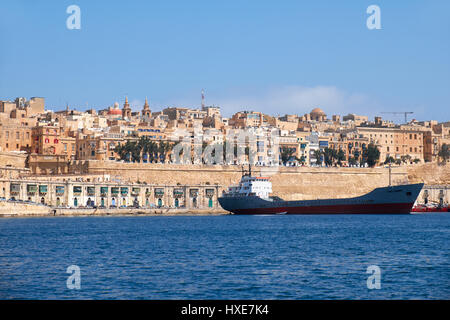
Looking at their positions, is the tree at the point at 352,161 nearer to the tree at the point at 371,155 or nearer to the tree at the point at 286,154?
the tree at the point at 371,155

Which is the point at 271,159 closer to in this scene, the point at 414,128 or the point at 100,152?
the point at 100,152

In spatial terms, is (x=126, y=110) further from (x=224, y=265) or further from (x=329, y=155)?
(x=224, y=265)

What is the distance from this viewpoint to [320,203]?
292ft

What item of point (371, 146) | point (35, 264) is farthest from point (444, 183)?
point (35, 264)

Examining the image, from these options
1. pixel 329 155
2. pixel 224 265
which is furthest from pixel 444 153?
pixel 224 265

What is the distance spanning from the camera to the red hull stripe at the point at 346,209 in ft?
282

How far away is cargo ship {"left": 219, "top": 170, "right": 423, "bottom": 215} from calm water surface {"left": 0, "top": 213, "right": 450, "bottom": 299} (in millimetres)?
37273

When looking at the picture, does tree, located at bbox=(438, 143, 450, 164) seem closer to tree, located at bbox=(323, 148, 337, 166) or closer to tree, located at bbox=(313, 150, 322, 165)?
tree, located at bbox=(323, 148, 337, 166)

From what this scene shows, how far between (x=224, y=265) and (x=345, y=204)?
5908 centimetres

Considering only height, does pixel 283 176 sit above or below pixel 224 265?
above

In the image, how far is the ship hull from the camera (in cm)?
8475

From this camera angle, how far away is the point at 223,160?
4781 inches

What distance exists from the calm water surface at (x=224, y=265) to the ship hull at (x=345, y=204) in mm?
36912
